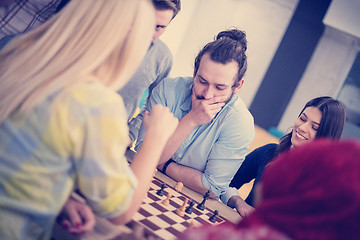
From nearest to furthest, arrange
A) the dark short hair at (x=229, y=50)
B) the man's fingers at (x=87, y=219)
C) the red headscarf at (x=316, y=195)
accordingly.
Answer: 1. the red headscarf at (x=316, y=195)
2. the man's fingers at (x=87, y=219)
3. the dark short hair at (x=229, y=50)

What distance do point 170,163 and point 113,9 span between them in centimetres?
104

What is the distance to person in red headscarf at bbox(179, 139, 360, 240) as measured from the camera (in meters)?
0.59

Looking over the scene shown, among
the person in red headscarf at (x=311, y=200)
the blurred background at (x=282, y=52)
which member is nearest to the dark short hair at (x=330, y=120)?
the person in red headscarf at (x=311, y=200)

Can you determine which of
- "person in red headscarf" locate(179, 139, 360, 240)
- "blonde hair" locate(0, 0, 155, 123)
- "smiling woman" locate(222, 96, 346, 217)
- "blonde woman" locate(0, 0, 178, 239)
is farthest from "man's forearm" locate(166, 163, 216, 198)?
"person in red headscarf" locate(179, 139, 360, 240)

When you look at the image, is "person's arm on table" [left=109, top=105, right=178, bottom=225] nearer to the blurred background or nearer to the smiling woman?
the smiling woman

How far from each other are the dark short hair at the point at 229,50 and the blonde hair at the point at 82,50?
40.5 inches

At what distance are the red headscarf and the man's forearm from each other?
102 centimetres

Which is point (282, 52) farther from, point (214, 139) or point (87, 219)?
point (87, 219)

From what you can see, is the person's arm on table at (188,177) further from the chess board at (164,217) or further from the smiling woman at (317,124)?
the smiling woman at (317,124)

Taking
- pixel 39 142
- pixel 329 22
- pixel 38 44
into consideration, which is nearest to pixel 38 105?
pixel 39 142

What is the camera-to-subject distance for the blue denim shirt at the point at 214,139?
1743 mm

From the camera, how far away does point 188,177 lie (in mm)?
1666

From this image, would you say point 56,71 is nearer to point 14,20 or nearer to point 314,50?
point 14,20

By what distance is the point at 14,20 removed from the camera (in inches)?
67.8
